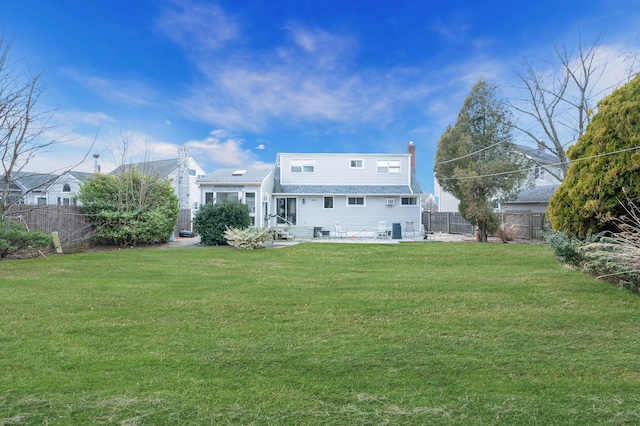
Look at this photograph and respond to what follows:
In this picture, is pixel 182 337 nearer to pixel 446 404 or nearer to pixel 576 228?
pixel 446 404

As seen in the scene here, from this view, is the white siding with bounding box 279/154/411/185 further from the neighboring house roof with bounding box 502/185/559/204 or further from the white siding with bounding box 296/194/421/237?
the neighboring house roof with bounding box 502/185/559/204

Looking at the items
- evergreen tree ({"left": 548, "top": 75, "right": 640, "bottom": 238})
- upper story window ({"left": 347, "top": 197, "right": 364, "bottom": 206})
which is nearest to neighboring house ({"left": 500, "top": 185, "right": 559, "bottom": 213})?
upper story window ({"left": 347, "top": 197, "right": 364, "bottom": 206})

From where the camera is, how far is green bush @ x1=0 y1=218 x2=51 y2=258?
1064 centimetres

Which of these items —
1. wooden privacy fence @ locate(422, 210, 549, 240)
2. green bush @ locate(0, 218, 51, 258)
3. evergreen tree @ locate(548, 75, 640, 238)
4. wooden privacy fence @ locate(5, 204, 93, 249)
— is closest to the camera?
evergreen tree @ locate(548, 75, 640, 238)

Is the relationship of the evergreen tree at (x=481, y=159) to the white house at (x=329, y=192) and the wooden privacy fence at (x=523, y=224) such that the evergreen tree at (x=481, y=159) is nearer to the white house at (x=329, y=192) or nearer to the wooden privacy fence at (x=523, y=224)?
the wooden privacy fence at (x=523, y=224)

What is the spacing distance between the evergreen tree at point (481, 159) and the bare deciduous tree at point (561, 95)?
1.10 m

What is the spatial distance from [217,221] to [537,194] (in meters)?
21.9

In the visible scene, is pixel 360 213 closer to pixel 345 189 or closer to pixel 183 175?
pixel 345 189

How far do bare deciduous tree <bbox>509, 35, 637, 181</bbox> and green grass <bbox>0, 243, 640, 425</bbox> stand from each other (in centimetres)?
1281

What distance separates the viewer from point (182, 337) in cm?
416

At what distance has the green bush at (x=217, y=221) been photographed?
15906 mm

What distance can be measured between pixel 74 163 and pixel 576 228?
1481 centimetres

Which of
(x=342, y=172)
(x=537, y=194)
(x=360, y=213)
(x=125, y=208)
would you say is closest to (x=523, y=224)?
(x=537, y=194)

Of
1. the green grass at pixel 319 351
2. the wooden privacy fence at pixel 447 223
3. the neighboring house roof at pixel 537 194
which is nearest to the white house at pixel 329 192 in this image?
the wooden privacy fence at pixel 447 223
